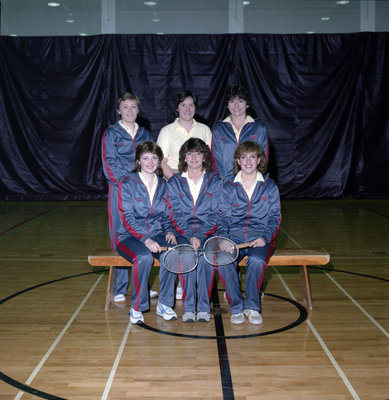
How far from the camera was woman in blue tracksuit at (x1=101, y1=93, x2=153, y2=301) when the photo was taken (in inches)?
173

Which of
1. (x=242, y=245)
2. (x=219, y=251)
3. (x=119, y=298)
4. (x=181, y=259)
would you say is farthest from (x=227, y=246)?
(x=119, y=298)

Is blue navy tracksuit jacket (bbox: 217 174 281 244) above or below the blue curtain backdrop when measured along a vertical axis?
below

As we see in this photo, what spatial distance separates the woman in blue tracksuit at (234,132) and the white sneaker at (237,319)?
122cm

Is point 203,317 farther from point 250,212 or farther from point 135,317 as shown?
point 250,212

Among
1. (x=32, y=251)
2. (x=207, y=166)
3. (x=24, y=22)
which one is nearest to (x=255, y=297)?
(x=207, y=166)

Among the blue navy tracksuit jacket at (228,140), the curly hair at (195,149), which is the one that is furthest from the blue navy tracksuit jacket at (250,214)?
the blue navy tracksuit jacket at (228,140)

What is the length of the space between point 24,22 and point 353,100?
20.6 feet

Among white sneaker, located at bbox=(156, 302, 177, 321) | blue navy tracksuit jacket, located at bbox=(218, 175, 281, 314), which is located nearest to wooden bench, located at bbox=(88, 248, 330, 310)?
blue navy tracksuit jacket, located at bbox=(218, 175, 281, 314)

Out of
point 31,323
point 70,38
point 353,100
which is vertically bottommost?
point 31,323

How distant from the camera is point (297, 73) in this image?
1006 cm

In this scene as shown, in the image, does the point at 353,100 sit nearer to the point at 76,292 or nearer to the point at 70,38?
the point at 70,38

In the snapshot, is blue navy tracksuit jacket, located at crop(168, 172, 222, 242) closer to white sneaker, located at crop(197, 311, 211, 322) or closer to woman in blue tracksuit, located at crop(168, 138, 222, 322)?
woman in blue tracksuit, located at crop(168, 138, 222, 322)

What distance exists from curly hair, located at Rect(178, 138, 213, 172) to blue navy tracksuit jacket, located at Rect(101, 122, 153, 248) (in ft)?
1.67

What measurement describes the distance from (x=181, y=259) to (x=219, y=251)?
0.26 meters
